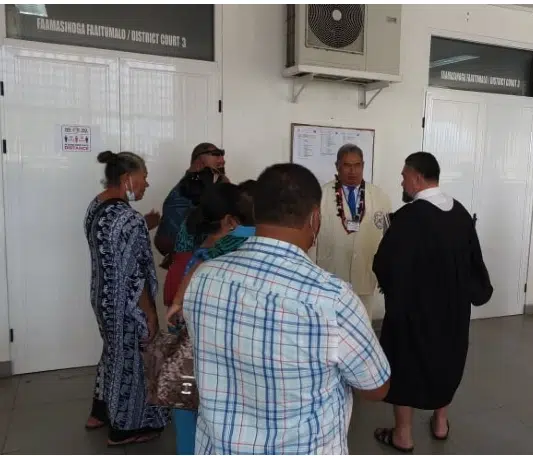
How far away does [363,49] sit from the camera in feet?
12.6

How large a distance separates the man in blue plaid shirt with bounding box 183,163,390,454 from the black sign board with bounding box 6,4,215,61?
2.89 metres

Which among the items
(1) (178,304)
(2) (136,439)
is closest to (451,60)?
(1) (178,304)

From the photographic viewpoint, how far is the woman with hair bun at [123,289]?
225 centimetres

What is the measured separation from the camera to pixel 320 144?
4129mm

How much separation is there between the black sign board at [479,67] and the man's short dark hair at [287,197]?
3.96m

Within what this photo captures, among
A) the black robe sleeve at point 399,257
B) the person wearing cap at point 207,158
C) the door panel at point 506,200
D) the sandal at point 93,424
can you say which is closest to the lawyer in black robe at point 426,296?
the black robe sleeve at point 399,257

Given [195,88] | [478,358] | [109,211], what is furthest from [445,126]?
[109,211]

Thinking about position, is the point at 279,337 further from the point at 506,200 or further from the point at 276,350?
the point at 506,200

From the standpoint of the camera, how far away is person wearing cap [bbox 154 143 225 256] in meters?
2.94

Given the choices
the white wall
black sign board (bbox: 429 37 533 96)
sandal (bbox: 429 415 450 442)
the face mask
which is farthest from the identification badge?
black sign board (bbox: 429 37 533 96)

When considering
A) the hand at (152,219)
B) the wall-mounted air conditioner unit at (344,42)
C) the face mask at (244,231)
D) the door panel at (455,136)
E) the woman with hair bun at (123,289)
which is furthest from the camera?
the door panel at (455,136)

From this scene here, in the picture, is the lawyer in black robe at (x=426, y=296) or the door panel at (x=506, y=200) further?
the door panel at (x=506, y=200)

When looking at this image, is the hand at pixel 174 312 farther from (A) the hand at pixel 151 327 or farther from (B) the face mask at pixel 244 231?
(A) the hand at pixel 151 327

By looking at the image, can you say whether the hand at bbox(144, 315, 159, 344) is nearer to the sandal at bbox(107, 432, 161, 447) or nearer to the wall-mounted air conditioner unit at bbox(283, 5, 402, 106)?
the sandal at bbox(107, 432, 161, 447)
